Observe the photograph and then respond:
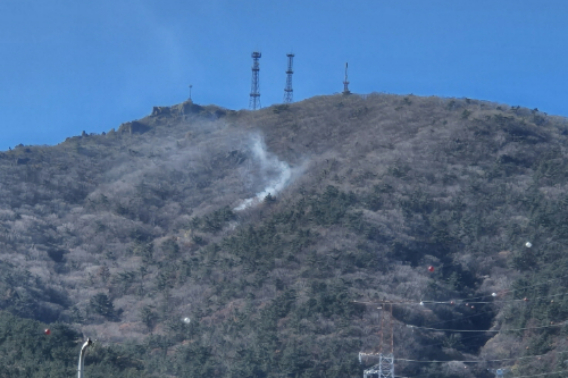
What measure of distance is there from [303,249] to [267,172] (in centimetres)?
2553

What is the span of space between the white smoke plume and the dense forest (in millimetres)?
332

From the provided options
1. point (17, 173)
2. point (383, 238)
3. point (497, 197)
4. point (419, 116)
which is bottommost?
point (383, 238)

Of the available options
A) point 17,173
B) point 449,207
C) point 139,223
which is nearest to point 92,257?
point 139,223

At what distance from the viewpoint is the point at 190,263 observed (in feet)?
183

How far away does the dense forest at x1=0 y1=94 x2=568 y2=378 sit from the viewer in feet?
137

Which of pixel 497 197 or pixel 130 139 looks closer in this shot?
pixel 497 197

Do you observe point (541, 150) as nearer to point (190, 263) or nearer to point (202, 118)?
point (190, 263)

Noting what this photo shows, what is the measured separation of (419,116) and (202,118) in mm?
31772

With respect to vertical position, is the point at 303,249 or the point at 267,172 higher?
the point at 267,172

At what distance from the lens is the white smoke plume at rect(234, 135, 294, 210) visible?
71.3 m

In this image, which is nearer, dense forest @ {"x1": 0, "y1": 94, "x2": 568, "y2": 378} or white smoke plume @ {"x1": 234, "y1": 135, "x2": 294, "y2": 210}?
dense forest @ {"x1": 0, "y1": 94, "x2": 568, "y2": 378}

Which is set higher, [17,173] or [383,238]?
[17,173]

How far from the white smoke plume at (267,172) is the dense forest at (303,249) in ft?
1.09

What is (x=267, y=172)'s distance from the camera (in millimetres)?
78312
